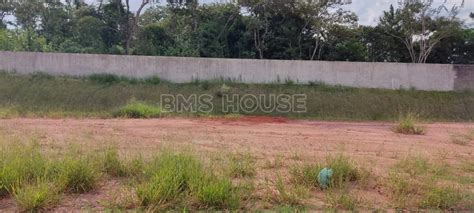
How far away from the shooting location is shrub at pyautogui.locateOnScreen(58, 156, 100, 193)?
11.3 ft

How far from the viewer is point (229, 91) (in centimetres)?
1593

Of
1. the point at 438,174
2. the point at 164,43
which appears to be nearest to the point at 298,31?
the point at 164,43

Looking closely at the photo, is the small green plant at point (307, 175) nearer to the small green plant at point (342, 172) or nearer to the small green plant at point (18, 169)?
the small green plant at point (342, 172)

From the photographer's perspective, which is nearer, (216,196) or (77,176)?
(216,196)

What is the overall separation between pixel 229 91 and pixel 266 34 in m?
5.51

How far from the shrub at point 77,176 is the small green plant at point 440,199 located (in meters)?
3.10

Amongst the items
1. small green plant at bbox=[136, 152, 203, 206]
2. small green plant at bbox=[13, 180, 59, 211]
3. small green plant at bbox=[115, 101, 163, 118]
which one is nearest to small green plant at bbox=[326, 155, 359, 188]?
small green plant at bbox=[136, 152, 203, 206]

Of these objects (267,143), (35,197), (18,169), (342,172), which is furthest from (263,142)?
(35,197)

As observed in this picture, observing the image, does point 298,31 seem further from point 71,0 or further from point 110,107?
point 71,0

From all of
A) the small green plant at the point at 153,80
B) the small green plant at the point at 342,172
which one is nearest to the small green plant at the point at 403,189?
the small green plant at the point at 342,172

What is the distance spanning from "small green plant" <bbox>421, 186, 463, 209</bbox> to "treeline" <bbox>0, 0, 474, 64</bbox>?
16675 mm

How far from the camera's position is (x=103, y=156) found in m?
4.20

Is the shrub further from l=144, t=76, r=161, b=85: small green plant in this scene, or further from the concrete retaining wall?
the concrete retaining wall

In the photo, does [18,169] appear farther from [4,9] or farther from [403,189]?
[4,9]
